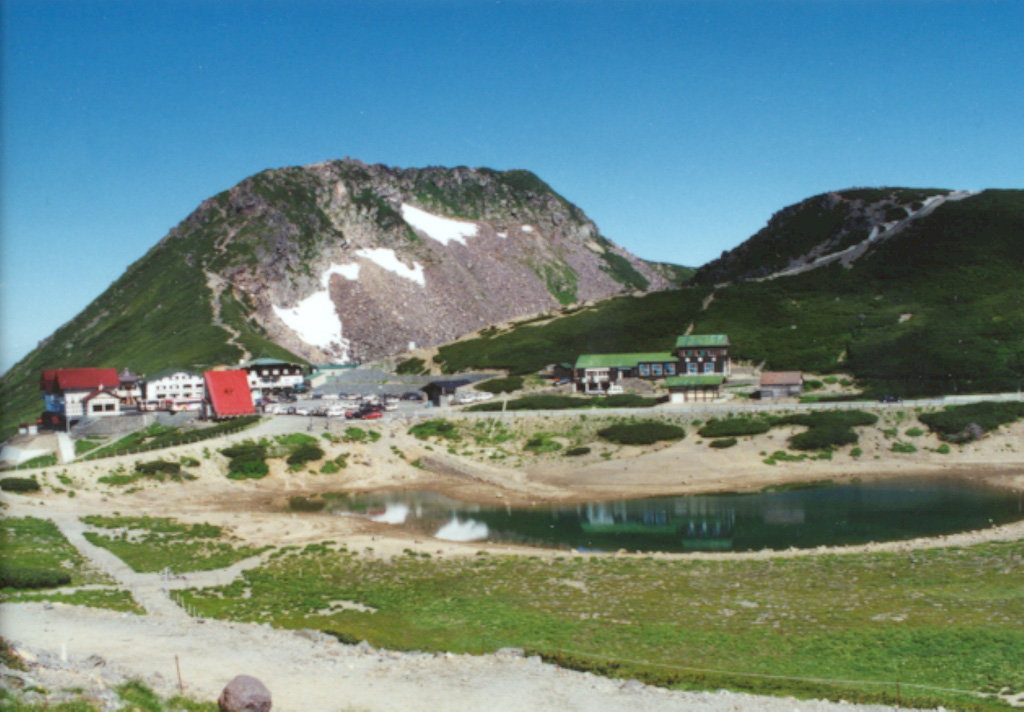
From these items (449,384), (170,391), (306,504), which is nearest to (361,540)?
(306,504)

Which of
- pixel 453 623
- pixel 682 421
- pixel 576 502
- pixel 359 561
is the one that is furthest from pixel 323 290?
pixel 453 623

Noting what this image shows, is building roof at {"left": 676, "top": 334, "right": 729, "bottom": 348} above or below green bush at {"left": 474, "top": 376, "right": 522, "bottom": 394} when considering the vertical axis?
above

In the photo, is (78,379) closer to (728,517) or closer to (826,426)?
(728,517)

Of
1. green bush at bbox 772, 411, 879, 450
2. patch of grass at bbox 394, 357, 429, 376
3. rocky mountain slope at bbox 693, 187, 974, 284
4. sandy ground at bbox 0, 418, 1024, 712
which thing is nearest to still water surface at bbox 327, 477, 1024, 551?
sandy ground at bbox 0, 418, 1024, 712

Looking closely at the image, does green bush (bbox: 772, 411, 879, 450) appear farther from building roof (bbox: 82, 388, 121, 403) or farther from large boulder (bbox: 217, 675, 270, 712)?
building roof (bbox: 82, 388, 121, 403)

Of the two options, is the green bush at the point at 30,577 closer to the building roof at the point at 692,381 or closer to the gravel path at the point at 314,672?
the gravel path at the point at 314,672

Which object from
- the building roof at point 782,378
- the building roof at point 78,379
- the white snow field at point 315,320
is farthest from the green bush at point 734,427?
the white snow field at point 315,320

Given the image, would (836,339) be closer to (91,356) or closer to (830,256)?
(830,256)
